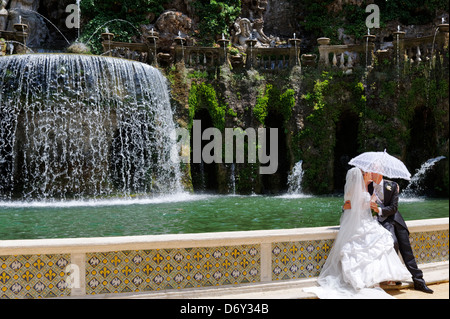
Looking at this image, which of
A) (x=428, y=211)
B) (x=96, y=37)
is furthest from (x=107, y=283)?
(x=96, y=37)

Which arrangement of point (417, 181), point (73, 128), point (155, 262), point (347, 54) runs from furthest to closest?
point (347, 54) → point (417, 181) → point (73, 128) → point (155, 262)

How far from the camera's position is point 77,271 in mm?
4012

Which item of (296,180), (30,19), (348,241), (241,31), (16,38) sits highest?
(30,19)

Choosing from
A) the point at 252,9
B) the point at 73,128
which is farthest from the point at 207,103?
the point at 252,9

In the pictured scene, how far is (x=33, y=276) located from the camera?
3932 millimetres

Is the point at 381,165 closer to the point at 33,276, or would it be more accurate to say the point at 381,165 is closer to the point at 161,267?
the point at 161,267

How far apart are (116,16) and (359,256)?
19900 mm

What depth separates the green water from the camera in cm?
747

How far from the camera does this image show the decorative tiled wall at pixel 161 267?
12.9 feet

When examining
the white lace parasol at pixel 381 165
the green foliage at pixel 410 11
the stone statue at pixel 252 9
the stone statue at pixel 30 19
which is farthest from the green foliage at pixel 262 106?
the stone statue at pixel 30 19

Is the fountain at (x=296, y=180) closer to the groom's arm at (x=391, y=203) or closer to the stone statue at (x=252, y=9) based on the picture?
the stone statue at (x=252, y=9)
